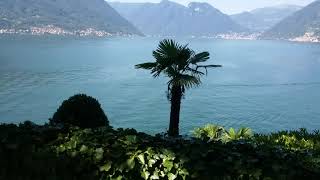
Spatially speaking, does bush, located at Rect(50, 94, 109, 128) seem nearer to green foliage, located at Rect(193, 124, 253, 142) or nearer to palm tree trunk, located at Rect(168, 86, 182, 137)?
green foliage, located at Rect(193, 124, 253, 142)

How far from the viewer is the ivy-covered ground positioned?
7.82m

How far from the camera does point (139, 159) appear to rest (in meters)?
8.14

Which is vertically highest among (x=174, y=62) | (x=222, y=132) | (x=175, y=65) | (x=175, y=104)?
(x=174, y=62)

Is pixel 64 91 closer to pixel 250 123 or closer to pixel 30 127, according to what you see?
pixel 250 123

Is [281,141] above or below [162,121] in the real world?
above

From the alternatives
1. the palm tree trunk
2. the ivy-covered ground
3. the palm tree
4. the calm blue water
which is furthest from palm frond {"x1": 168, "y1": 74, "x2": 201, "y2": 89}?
the calm blue water

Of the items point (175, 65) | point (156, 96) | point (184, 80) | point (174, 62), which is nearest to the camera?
point (184, 80)

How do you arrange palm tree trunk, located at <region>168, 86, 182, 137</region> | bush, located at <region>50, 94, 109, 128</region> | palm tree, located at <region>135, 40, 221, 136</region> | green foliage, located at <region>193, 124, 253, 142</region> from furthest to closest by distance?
palm tree trunk, located at <region>168, 86, 182, 137</region>
palm tree, located at <region>135, 40, 221, 136</region>
green foliage, located at <region>193, 124, 253, 142</region>
bush, located at <region>50, 94, 109, 128</region>

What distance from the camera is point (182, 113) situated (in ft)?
311

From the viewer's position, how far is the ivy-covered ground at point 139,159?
7816 millimetres

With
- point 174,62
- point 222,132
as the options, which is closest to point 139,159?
point 222,132

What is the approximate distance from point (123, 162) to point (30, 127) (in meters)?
→ 2.69

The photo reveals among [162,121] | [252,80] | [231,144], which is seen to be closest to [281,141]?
[231,144]

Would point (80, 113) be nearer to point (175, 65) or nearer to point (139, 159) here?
point (175, 65)
